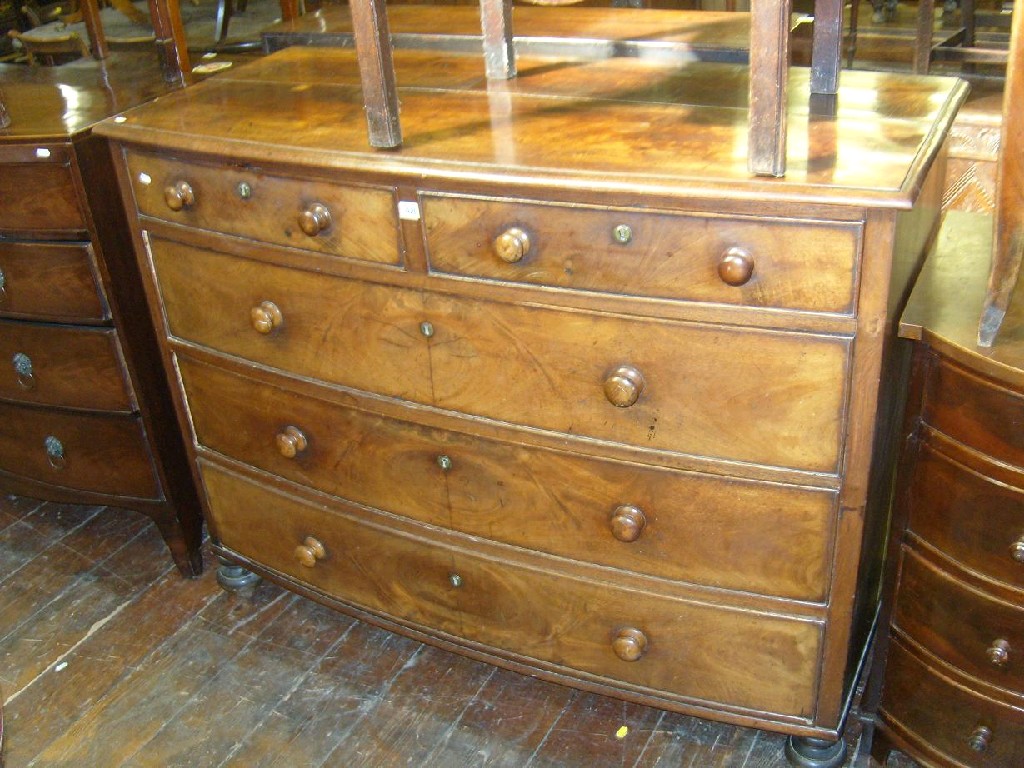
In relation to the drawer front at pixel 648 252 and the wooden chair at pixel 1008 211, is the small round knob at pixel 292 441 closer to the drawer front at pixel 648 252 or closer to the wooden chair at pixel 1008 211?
the drawer front at pixel 648 252

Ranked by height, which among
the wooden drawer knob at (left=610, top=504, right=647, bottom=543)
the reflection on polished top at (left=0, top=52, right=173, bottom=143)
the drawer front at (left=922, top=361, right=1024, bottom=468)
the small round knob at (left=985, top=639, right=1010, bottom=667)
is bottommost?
the small round knob at (left=985, top=639, right=1010, bottom=667)

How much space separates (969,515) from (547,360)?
0.69 metres

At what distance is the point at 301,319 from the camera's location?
1918mm

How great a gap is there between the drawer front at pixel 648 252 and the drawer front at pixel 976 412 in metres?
0.24

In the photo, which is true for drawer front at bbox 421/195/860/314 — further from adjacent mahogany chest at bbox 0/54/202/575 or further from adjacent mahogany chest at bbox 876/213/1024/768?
adjacent mahogany chest at bbox 0/54/202/575

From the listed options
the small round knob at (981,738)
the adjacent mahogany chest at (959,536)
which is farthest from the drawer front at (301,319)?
the small round knob at (981,738)

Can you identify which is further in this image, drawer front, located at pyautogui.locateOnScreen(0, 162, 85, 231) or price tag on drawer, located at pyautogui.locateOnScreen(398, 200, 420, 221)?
drawer front, located at pyautogui.locateOnScreen(0, 162, 85, 231)

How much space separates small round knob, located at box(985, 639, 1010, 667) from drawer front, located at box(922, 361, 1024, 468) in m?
0.32

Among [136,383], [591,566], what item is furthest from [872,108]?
[136,383]

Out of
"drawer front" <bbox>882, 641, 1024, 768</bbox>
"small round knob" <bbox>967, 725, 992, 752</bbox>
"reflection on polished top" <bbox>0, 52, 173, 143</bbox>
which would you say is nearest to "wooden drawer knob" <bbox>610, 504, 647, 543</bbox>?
"drawer front" <bbox>882, 641, 1024, 768</bbox>

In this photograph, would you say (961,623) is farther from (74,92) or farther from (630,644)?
(74,92)

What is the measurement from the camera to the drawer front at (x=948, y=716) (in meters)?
1.72

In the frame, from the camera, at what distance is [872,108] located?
5.49ft

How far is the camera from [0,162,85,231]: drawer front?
2.14 metres
